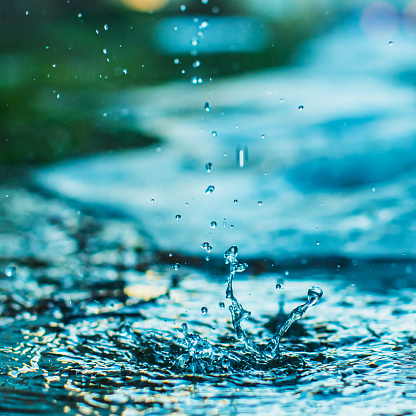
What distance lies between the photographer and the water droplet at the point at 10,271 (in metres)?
3.68

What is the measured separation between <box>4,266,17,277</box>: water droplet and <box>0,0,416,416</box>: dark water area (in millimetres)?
18

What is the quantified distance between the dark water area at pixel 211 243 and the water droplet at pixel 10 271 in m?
0.02

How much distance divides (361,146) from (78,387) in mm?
3920

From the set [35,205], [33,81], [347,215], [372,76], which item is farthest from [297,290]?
[33,81]

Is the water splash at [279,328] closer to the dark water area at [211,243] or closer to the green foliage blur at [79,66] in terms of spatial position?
the dark water area at [211,243]

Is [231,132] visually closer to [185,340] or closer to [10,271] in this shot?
[10,271]

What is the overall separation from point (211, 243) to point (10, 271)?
1058 mm

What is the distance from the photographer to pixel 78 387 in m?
2.33

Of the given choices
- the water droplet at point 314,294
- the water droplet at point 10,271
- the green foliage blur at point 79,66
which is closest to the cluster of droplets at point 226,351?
the water droplet at point 314,294

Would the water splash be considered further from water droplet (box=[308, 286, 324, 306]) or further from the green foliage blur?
the green foliage blur

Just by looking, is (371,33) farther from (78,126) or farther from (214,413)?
(214,413)

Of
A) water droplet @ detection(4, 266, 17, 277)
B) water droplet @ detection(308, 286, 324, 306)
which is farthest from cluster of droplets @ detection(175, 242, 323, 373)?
water droplet @ detection(4, 266, 17, 277)

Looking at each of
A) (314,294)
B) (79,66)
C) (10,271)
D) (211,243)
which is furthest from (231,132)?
(79,66)

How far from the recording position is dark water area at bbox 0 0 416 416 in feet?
7.78
